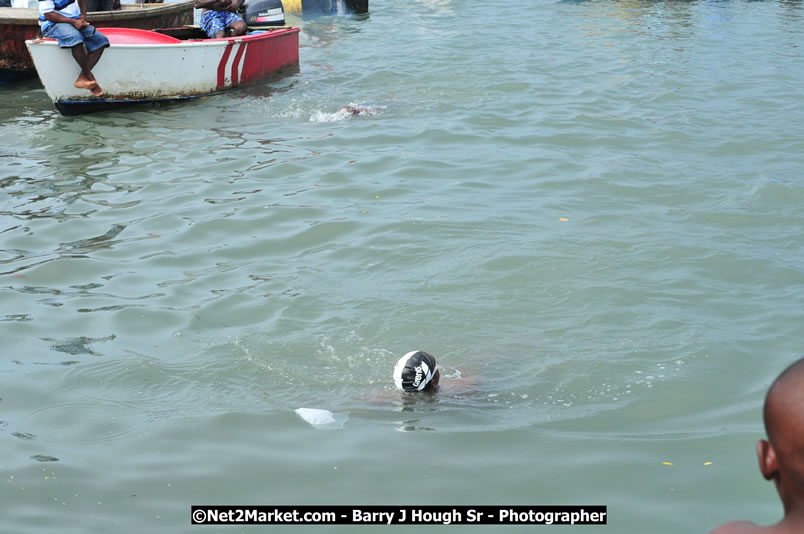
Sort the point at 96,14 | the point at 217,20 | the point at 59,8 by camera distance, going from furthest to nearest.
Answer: the point at 217,20
the point at 96,14
the point at 59,8

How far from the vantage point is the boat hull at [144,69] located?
11023mm

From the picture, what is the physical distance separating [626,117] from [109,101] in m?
6.83

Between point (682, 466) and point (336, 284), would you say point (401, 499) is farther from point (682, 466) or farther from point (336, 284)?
point (336, 284)

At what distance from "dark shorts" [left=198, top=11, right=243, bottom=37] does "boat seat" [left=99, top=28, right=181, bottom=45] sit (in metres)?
1.56

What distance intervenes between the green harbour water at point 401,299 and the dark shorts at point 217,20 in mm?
1478

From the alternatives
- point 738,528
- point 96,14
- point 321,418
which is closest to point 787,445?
point 738,528

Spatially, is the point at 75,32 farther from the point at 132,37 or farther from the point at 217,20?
the point at 217,20

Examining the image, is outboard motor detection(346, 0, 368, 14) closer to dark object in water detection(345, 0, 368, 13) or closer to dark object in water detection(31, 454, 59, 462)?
dark object in water detection(345, 0, 368, 13)

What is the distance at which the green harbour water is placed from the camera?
3971 mm

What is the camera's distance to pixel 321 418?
457cm

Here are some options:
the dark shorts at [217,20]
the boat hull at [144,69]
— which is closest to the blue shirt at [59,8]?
the boat hull at [144,69]

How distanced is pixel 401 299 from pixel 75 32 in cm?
674

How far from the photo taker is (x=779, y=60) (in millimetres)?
13828

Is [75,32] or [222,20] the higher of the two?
[75,32]
